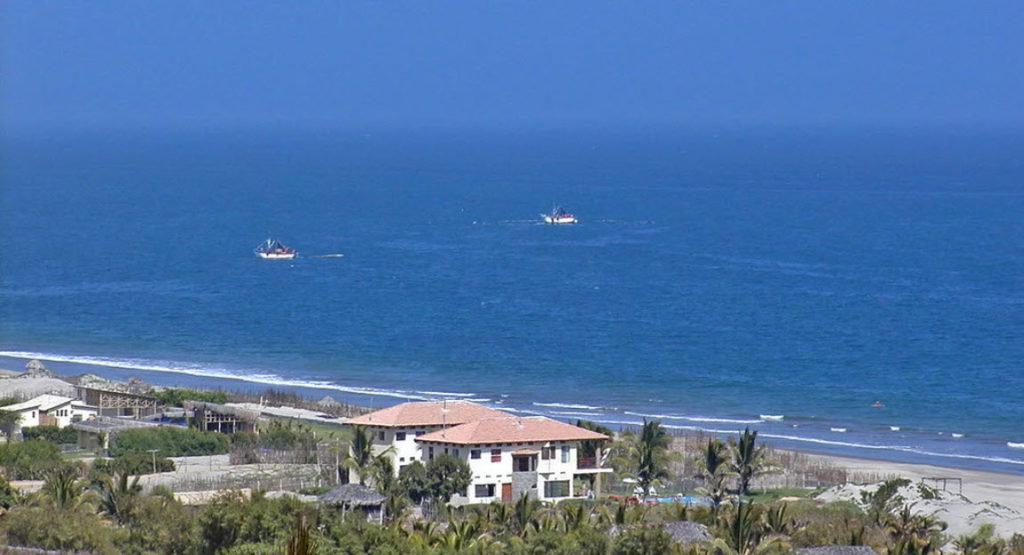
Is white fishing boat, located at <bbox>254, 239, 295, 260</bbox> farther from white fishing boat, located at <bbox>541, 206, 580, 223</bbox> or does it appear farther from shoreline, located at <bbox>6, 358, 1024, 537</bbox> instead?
shoreline, located at <bbox>6, 358, 1024, 537</bbox>

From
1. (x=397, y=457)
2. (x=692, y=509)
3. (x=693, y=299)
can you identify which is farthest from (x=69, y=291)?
(x=692, y=509)

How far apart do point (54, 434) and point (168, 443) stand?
4.69 m

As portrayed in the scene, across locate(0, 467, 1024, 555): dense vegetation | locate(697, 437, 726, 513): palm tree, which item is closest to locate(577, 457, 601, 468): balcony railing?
locate(697, 437, 726, 513): palm tree

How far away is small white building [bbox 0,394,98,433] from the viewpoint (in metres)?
65.0

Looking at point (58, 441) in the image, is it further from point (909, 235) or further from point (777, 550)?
point (909, 235)

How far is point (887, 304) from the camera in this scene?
113000mm

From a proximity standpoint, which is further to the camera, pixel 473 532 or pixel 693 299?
pixel 693 299

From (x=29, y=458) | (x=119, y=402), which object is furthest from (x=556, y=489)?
(x=119, y=402)

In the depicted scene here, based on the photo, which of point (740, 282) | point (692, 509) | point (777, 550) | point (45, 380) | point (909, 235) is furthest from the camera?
point (909, 235)

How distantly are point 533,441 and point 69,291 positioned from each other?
229 ft

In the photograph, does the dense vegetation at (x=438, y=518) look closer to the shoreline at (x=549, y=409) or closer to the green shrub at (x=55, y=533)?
Result: the green shrub at (x=55, y=533)

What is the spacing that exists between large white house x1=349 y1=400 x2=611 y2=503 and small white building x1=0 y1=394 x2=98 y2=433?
518 inches

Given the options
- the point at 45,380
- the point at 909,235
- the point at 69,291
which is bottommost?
the point at 45,380

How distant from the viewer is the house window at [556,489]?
55.3 m
